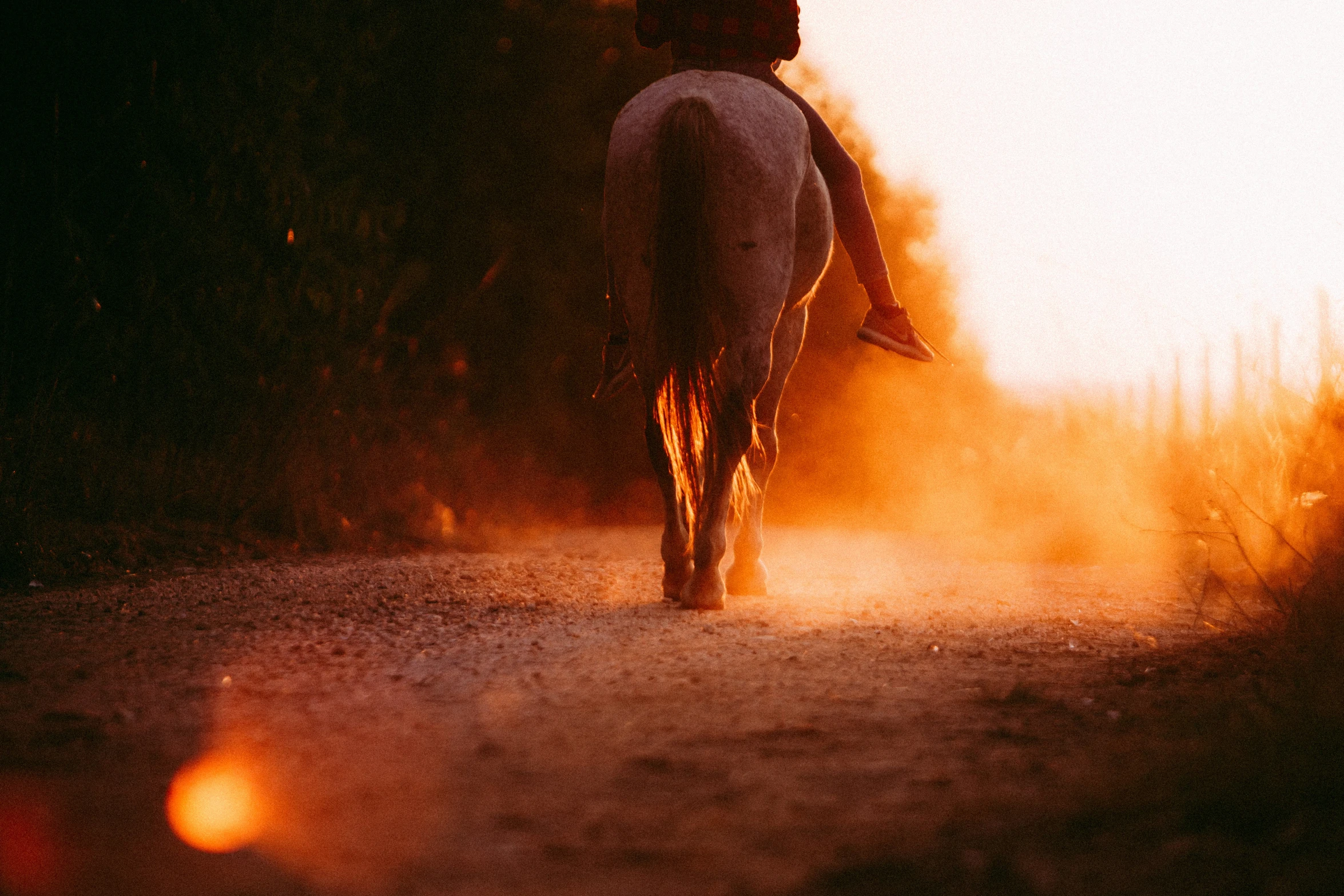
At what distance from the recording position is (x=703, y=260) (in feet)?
11.7

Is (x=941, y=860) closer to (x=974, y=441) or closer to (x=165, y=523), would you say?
(x=165, y=523)

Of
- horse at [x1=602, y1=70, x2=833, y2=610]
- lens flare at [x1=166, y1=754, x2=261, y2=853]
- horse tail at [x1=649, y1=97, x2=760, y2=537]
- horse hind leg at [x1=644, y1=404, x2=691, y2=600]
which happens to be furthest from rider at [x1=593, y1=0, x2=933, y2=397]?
lens flare at [x1=166, y1=754, x2=261, y2=853]

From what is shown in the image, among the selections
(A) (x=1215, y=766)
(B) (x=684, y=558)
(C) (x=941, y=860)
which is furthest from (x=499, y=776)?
(B) (x=684, y=558)

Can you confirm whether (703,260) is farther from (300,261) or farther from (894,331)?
(300,261)

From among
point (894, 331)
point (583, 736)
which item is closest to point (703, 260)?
point (894, 331)

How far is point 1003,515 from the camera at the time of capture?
24.9 feet

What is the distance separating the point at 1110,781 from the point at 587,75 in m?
8.37

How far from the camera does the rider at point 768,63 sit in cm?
412

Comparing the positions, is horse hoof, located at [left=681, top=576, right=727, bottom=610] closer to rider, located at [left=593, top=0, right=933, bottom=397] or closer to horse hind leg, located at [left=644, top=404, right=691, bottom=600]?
horse hind leg, located at [left=644, top=404, right=691, bottom=600]

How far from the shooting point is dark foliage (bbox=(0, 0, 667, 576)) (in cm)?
547

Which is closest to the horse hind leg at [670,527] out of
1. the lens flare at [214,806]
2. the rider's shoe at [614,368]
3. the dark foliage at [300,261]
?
the rider's shoe at [614,368]

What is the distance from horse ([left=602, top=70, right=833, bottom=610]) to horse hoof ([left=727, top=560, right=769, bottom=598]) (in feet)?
1.95

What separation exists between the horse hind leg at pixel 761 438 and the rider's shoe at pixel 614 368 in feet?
1.99

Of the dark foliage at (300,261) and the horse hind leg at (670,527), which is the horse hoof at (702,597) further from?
the dark foliage at (300,261)
